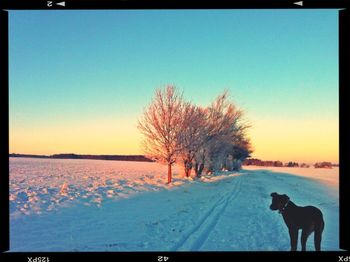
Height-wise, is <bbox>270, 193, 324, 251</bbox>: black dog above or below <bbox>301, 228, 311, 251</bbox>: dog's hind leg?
above

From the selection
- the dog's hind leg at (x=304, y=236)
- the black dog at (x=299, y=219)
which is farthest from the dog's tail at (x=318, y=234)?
the dog's hind leg at (x=304, y=236)

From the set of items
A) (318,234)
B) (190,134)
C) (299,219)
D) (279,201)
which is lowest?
(318,234)

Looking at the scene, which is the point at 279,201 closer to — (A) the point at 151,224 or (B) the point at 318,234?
(B) the point at 318,234

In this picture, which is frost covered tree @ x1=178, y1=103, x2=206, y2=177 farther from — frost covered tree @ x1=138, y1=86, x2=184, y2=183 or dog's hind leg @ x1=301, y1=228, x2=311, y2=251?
dog's hind leg @ x1=301, y1=228, x2=311, y2=251

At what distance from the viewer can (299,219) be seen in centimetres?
363

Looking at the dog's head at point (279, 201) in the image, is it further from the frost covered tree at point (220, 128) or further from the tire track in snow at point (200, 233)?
the frost covered tree at point (220, 128)

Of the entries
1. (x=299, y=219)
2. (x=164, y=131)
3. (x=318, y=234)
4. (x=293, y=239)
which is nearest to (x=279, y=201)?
(x=299, y=219)

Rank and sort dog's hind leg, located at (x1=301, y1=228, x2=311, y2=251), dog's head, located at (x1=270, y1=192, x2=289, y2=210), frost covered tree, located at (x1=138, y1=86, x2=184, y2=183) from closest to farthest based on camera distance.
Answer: dog's hind leg, located at (x1=301, y1=228, x2=311, y2=251)
dog's head, located at (x1=270, y1=192, x2=289, y2=210)
frost covered tree, located at (x1=138, y1=86, x2=184, y2=183)

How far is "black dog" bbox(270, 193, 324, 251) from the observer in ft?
11.3

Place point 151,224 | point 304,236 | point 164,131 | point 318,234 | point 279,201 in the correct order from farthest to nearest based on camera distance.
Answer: point 164,131
point 151,224
point 279,201
point 304,236
point 318,234

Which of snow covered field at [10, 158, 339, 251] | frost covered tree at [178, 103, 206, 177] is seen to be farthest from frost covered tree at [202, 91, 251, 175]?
snow covered field at [10, 158, 339, 251]
